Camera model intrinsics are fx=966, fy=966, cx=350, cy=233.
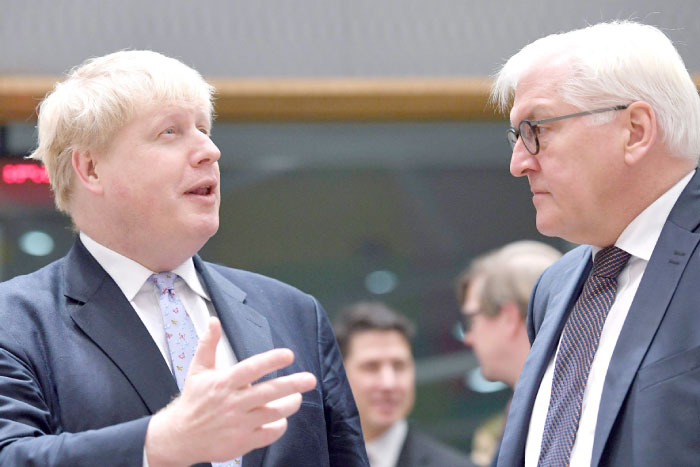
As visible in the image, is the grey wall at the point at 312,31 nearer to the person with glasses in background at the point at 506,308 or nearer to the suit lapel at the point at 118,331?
the person with glasses in background at the point at 506,308

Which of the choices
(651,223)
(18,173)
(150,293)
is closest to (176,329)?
(150,293)

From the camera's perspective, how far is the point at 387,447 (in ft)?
13.2

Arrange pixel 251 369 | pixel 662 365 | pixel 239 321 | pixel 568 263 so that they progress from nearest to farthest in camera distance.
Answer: pixel 251 369 → pixel 662 365 → pixel 239 321 → pixel 568 263

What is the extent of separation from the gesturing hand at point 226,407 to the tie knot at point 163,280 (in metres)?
0.49

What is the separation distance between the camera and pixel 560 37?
2.27 meters

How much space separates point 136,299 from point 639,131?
1.20 m

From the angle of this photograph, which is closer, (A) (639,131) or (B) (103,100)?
(A) (639,131)

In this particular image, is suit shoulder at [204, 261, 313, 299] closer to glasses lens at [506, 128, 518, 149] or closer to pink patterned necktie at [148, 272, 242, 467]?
pink patterned necktie at [148, 272, 242, 467]

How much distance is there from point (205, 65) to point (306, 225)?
0.95 metres

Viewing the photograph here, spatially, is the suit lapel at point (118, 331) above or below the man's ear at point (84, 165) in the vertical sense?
below

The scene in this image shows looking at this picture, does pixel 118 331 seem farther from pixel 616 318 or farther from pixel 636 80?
pixel 636 80

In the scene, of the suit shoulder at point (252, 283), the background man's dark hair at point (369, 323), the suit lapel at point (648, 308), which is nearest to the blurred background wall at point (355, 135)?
the background man's dark hair at point (369, 323)

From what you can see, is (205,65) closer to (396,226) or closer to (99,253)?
(396,226)

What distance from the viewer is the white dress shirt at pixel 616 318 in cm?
201
